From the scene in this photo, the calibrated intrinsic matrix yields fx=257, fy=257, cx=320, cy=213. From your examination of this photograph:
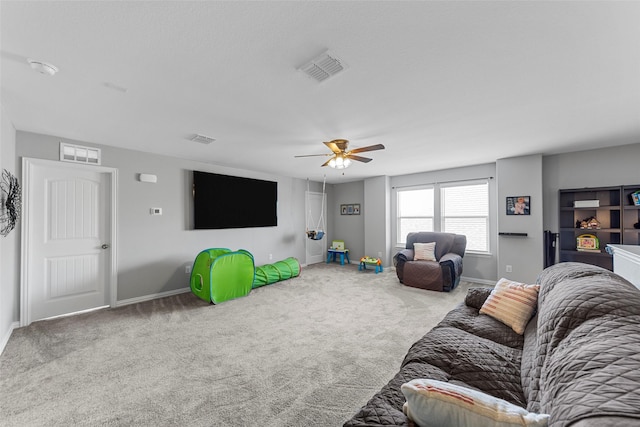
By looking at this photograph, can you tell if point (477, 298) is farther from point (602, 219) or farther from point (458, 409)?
point (602, 219)

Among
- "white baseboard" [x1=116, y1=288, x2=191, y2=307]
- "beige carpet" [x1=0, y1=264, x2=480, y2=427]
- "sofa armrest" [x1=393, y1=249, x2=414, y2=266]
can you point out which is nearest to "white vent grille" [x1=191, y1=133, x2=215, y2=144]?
"beige carpet" [x1=0, y1=264, x2=480, y2=427]

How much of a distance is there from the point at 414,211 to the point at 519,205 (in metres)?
2.04

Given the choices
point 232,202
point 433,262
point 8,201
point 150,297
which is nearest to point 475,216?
point 433,262

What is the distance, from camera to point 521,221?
445 centimetres

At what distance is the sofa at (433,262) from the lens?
441cm

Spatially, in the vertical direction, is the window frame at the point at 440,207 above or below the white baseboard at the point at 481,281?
above

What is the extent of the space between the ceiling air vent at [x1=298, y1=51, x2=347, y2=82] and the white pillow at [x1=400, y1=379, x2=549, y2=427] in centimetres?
185

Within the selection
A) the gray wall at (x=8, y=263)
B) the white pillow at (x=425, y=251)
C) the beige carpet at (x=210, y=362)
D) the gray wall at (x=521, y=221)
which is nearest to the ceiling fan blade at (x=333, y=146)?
the beige carpet at (x=210, y=362)

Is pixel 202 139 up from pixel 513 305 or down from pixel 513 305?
up

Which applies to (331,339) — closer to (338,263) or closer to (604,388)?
(604,388)

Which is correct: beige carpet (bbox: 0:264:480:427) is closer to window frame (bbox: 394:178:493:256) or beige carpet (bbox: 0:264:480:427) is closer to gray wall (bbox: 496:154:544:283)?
gray wall (bbox: 496:154:544:283)

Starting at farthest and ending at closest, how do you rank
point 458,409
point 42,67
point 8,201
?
point 8,201
point 42,67
point 458,409

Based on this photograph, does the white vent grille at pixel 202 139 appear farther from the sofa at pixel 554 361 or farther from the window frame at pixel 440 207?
the window frame at pixel 440 207

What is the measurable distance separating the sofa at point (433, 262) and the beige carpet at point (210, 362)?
2.04 feet
